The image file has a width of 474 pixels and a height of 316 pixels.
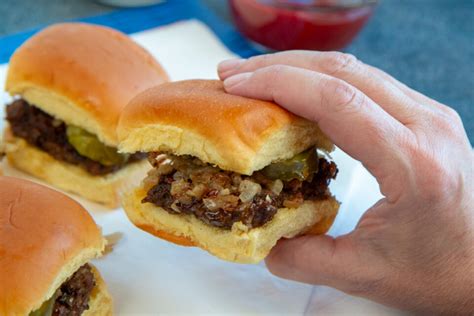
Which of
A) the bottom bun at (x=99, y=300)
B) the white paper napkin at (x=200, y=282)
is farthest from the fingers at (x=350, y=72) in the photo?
the bottom bun at (x=99, y=300)

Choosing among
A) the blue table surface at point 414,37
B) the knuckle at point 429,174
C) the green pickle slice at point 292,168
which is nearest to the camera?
the knuckle at point 429,174

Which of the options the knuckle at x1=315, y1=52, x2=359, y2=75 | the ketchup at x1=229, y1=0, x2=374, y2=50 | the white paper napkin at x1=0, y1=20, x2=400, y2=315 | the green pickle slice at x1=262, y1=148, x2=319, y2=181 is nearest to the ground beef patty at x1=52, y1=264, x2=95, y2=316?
the white paper napkin at x1=0, y1=20, x2=400, y2=315

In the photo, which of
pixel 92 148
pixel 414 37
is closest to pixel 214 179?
pixel 92 148

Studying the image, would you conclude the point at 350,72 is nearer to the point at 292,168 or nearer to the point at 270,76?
the point at 270,76

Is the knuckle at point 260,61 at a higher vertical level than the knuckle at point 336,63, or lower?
lower

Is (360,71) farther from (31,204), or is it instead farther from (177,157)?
(31,204)

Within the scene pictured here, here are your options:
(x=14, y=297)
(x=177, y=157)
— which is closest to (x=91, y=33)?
(x=177, y=157)

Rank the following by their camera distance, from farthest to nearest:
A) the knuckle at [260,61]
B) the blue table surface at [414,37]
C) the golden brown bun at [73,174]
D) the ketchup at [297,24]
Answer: the blue table surface at [414,37], the ketchup at [297,24], the golden brown bun at [73,174], the knuckle at [260,61]

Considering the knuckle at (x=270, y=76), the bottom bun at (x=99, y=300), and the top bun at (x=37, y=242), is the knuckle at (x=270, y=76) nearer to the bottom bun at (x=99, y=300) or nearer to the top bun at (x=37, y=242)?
the top bun at (x=37, y=242)
